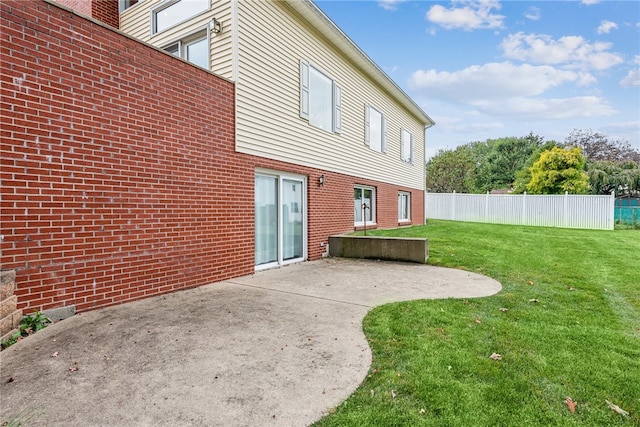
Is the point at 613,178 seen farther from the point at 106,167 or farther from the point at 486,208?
the point at 106,167

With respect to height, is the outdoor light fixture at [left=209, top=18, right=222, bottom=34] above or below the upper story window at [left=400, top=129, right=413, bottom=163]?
above

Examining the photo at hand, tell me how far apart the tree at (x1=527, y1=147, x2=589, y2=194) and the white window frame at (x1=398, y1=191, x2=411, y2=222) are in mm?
13940

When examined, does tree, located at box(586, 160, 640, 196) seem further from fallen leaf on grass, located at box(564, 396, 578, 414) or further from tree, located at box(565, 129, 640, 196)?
fallen leaf on grass, located at box(564, 396, 578, 414)

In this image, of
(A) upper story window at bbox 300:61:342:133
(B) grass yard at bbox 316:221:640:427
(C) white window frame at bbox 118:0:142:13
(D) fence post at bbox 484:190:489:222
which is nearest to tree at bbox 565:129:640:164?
(D) fence post at bbox 484:190:489:222

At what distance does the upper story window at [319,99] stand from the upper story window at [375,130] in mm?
1952

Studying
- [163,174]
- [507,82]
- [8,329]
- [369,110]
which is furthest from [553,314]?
[507,82]

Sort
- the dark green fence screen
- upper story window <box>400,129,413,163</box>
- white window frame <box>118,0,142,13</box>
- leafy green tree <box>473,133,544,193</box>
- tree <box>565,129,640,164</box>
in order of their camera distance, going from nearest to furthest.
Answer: white window frame <box>118,0,142,13</box>
upper story window <box>400,129,413,163</box>
the dark green fence screen
tree <box>565,129,640,164</box>
leafy green tree <box>473,133,544,193</box>

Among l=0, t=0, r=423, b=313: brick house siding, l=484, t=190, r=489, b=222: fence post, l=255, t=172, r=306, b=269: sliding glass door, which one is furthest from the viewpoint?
l=484, t=190, r=489, b=222: fence post

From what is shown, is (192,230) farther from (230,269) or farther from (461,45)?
(461,45)

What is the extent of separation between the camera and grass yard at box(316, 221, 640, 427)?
198 centimetres

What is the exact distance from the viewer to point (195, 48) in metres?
6.47

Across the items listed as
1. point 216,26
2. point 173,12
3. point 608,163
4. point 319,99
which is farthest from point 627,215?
point 173,12

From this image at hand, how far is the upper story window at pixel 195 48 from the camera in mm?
6254

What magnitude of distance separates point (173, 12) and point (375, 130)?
23.0 ft
